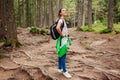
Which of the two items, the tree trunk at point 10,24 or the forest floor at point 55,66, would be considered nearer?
the forest floor at point 55,66

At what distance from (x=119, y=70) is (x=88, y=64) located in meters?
1.21

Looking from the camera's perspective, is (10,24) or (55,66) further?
(10,24)

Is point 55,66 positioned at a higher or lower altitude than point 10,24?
lower

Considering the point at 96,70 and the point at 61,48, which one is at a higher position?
the point at 61,48

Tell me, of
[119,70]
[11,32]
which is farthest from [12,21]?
[119,70]

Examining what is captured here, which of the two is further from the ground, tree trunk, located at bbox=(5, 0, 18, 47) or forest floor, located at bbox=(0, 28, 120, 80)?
tree trunk, located at bbox=(5, 0, 18, 47)

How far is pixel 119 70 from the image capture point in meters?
8.34

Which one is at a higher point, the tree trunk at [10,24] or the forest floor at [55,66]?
the tree trunk at [10,24]

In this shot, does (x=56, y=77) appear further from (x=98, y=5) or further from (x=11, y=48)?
(x=98, y=5)

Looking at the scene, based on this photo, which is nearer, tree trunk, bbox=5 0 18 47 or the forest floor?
the forest floor

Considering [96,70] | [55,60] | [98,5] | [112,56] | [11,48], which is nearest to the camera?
[96,70]

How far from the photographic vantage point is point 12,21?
42.4 ft

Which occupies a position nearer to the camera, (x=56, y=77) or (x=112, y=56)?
(x=56, y=77)

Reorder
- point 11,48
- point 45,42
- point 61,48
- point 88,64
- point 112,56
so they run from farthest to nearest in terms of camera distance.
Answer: point 45,42 → point 11,48 → point 112,56 → point 88,64 → point 61,48
